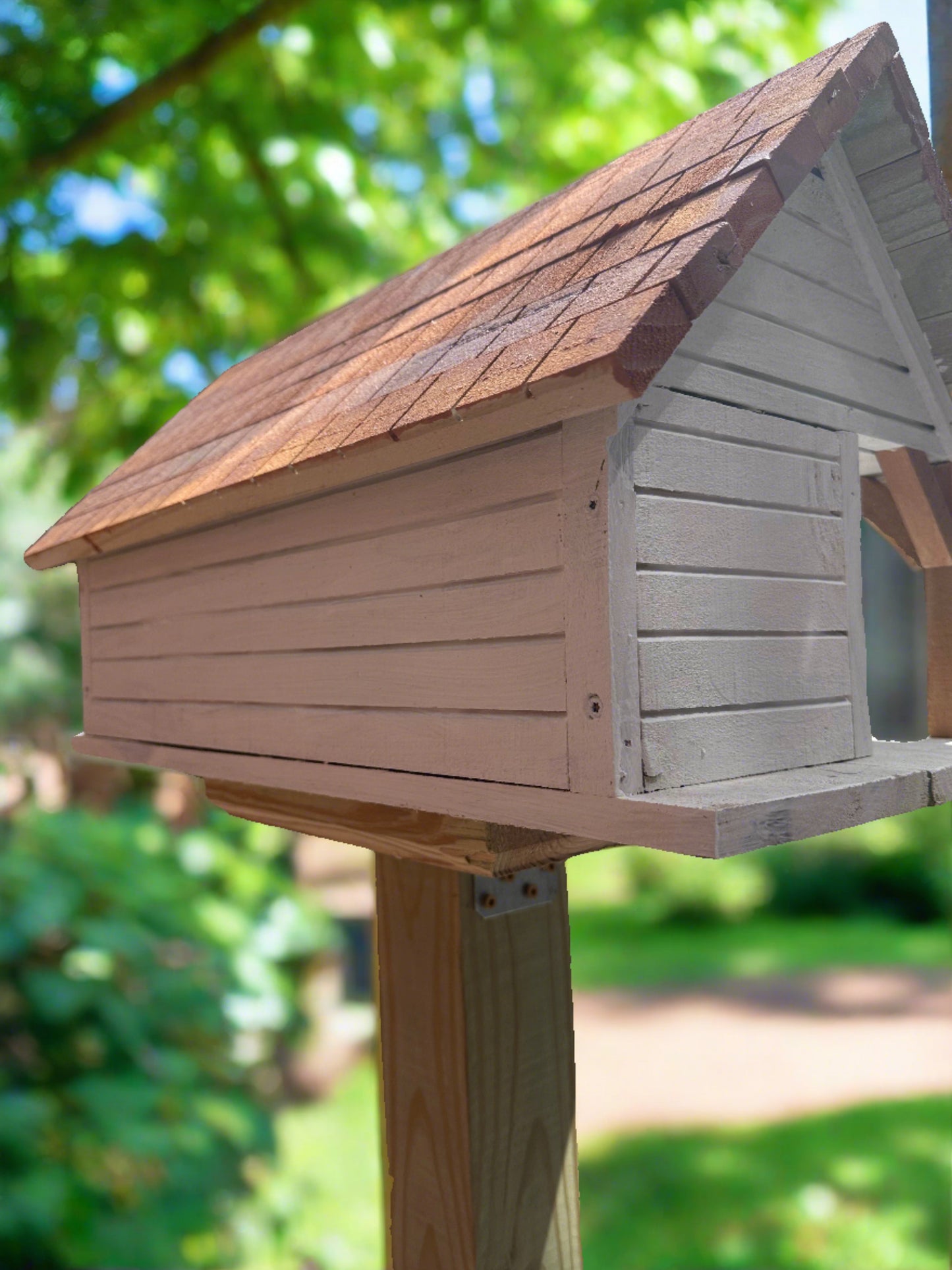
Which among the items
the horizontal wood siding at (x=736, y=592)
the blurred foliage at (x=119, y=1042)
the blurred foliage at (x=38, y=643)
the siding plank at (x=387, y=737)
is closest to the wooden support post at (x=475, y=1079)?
the siding plank at (x=387, y=737)

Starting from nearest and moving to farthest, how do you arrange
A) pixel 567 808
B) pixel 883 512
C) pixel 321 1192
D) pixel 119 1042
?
pixel 567 808, pixel 883 512, pixel 119 1042, pixel 321 1192

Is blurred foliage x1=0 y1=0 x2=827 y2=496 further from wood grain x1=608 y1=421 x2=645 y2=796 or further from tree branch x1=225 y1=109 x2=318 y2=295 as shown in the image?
wood grain x1=608 y1=421 x2=645 y2=796

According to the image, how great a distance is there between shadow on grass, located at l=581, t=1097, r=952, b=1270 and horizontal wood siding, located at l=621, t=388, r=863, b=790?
4.22 metres

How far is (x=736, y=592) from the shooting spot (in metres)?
1.12

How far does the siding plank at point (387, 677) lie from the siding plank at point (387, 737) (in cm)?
1

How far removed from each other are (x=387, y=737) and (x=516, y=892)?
13.4 inches

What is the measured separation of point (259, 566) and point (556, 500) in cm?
64

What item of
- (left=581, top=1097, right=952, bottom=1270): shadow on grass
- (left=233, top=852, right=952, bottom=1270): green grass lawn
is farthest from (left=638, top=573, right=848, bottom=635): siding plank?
(left=581, top=1097, right=952, bottom=1270): shadow on grass

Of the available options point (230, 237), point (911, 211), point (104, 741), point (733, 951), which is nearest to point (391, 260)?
point (230, 237)

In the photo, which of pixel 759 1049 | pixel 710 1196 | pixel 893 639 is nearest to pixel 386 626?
pixel 710 1196

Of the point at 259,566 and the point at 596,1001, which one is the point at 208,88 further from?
the point at 596,1001

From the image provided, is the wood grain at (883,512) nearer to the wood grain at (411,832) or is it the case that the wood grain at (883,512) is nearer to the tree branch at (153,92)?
the wood grain at (411,832)

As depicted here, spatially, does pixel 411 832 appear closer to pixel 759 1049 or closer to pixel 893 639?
pixel 759 1049

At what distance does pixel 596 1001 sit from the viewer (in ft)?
26.4
